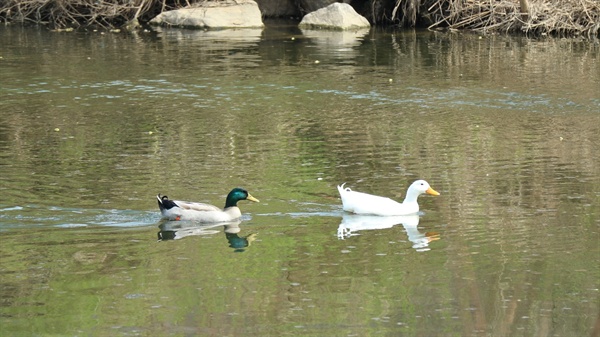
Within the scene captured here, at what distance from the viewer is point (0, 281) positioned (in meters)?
9.75

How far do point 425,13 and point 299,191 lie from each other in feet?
62.3

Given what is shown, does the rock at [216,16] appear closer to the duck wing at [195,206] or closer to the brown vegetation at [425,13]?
the brown vegetation at [425,13]

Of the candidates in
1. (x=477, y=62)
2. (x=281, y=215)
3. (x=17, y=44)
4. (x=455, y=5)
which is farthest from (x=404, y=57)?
(x=281, y=215)

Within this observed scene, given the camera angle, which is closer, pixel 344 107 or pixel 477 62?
pixel 344 107

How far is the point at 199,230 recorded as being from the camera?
38.9 feet

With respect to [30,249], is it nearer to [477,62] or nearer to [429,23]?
[477,62]

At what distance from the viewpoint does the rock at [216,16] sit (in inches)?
Result: 1203

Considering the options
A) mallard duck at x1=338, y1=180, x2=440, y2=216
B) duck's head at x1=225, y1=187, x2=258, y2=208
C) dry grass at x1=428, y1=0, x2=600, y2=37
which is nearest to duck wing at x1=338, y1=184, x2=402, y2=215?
mallard duck at x1=338, y1=180, x2=440, y2=216

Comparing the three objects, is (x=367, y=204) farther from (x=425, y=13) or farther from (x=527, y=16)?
(x=425, y=13)

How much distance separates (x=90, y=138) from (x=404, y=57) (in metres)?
9.99

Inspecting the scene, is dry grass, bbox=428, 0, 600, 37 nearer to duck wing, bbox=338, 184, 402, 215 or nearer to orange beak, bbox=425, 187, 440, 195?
orange beak, bbox=425, 187, 440, 195

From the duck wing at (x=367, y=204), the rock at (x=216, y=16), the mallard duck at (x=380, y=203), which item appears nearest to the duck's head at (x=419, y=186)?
the mallard duck at (x=380, y=203)

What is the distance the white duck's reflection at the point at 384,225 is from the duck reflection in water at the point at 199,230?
0.97 m

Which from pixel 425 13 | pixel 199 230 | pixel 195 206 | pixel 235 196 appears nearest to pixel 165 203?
pixel 195 206
